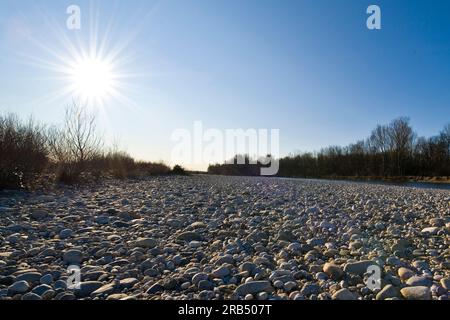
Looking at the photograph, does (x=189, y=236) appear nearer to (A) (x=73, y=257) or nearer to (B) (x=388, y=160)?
(A) (x=73, y=257)

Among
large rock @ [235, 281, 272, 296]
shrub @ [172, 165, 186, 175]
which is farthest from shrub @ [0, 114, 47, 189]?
shrub @ [172, 165, 186, 175]

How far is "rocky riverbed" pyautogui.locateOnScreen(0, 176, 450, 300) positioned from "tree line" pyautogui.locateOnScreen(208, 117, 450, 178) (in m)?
42.9

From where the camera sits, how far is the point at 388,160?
44.8m

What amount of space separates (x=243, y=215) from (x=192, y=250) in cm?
221

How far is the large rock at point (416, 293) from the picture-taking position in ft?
7.09

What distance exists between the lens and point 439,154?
43125mm

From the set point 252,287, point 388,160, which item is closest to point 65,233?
point 252,287

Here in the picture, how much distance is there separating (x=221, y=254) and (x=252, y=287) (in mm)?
855

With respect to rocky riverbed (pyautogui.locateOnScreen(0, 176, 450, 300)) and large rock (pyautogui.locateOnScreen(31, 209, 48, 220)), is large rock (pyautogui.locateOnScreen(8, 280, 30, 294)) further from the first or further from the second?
large rock (pyautogui.locateOnScreen(31, 209, 48, 220))

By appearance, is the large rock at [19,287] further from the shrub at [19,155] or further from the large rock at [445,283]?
the shrub at [19,155]

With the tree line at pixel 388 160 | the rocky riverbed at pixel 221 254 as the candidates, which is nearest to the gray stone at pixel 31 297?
the rocky riverbed at pixel 221 254

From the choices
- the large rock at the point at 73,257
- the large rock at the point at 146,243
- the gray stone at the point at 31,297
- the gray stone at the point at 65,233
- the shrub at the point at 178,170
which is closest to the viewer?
the gray stone at the point at 31,297
